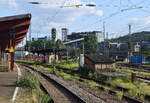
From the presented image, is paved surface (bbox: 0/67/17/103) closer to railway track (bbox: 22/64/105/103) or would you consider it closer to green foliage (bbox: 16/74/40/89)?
green foliage (bbox: 16/74/40/89)

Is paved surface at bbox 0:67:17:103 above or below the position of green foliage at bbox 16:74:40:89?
below

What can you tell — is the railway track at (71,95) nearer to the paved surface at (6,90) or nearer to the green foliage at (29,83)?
the green foliage at (29,83)

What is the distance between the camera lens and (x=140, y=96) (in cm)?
1466

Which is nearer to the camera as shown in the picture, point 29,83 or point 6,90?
point 6,90

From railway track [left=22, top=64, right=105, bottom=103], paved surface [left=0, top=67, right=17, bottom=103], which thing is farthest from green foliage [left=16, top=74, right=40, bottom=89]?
railway track [left=22, top=64, right=105, bottom=103]

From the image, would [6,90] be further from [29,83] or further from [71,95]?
[71,95]

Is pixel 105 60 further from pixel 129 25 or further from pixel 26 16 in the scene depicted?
pixel 129 25

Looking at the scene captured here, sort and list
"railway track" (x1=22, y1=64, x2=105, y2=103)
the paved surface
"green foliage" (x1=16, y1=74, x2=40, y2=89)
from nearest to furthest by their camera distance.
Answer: the paved surface → "railway track" (x1=22, y1=64, x2=105, y2=103) → "green foliage" (x1=16, y1=74, x2=40, y2=89)

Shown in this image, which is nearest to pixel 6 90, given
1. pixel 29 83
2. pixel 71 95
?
pixel 29 83

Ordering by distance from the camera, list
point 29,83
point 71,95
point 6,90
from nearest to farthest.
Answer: point 71,95 → point 6,90 → point 29,83

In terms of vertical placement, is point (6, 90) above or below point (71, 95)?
above

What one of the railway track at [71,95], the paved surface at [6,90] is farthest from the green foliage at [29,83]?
the railway track at [71,95]

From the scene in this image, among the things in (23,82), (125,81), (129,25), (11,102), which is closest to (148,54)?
(129,25)

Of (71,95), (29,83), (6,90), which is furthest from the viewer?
(29,83)
